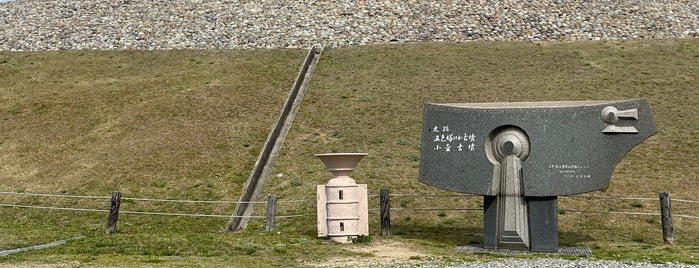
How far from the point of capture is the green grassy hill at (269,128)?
2073 cm

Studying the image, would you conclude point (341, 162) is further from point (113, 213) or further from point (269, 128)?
point (269, 128)

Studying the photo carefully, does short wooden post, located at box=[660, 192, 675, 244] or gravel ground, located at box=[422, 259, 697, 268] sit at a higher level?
short wooden post, located at box=[660, 192, 675, 244]

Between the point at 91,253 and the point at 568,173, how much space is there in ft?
31.8

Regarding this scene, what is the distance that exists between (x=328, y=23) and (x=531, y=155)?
→ 28.6 metres

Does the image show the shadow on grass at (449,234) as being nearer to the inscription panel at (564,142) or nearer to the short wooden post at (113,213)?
the inscription panel at (564,142)

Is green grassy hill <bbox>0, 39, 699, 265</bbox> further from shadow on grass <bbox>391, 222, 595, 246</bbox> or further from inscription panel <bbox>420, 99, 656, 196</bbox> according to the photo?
inscription panel <bbox>420, 99, 656, 196</bbox>

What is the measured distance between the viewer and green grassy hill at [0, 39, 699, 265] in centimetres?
2073

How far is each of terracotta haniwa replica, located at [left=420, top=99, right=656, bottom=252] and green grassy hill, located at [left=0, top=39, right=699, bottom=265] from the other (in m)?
1.41

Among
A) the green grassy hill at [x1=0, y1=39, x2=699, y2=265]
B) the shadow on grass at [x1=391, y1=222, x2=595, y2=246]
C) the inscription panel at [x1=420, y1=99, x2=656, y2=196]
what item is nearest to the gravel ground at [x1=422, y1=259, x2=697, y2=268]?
the green grassy hill at [x1=0, y1=39, x2=699, y2=265]

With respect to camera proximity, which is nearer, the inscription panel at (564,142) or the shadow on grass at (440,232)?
the inscription panel at (564,142)

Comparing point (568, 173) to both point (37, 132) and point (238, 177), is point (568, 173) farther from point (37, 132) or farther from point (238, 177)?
point (37, 132)

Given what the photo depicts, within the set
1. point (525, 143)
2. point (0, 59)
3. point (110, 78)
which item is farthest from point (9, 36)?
point (525, 143)

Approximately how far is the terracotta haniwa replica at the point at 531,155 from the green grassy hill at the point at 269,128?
141 centimetres

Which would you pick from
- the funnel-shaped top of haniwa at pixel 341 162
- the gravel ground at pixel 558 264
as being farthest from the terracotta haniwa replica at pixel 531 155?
the funnel-shaped top of haniwa at pixel 341 162
